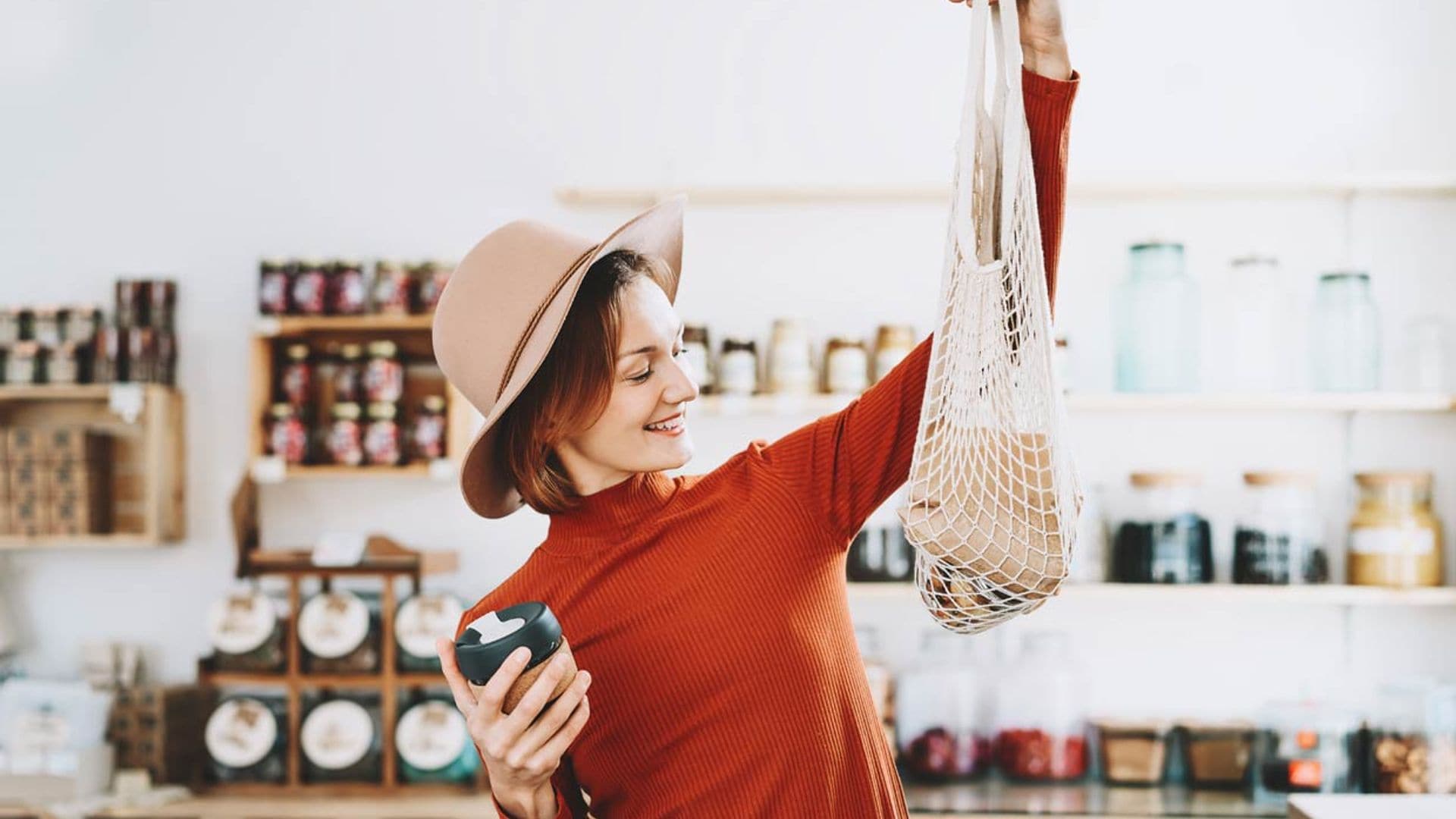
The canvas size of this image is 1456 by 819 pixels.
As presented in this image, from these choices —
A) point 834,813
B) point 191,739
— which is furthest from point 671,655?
point 191,739

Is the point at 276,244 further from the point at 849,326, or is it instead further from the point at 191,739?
the point at 849,326

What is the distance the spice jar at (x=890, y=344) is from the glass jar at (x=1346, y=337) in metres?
0.91

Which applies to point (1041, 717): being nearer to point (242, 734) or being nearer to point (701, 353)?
point (701, 353)

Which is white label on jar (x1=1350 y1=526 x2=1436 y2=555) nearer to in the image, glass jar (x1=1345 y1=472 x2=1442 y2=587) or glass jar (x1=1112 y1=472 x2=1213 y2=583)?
glass jar (x1=1345 y1=472 x2=1442 y2=587)

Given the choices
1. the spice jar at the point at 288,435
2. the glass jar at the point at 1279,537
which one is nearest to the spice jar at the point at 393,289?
the spice jar at the point at 288,435

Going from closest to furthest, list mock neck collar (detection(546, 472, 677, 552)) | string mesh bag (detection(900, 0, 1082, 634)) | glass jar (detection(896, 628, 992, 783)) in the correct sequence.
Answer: string mesh bag (detection(900, 0, 1082, 634)) < mock neck collar (detection(546, 472, 677, 552)) < glass jar (detection(896, 628, 992, 783))

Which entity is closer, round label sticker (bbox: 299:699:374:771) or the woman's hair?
the woman's hair

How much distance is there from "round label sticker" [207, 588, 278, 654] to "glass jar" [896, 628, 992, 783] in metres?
1.44

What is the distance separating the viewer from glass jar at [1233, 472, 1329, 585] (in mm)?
2732

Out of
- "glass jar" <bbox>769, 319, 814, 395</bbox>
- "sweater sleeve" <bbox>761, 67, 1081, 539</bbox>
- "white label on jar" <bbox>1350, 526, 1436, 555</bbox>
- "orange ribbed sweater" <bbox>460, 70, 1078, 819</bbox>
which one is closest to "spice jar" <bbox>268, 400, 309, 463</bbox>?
"glass jar" <bbox>769, 319, 814, 395</bbox>

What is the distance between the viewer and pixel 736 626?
1167 millimetres

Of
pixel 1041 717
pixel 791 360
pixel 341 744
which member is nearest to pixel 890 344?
pixel 791 360

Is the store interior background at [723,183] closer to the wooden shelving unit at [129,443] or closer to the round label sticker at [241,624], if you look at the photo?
the wooden shelving unit at [129,443]

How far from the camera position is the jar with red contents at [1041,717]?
8.93 feet
